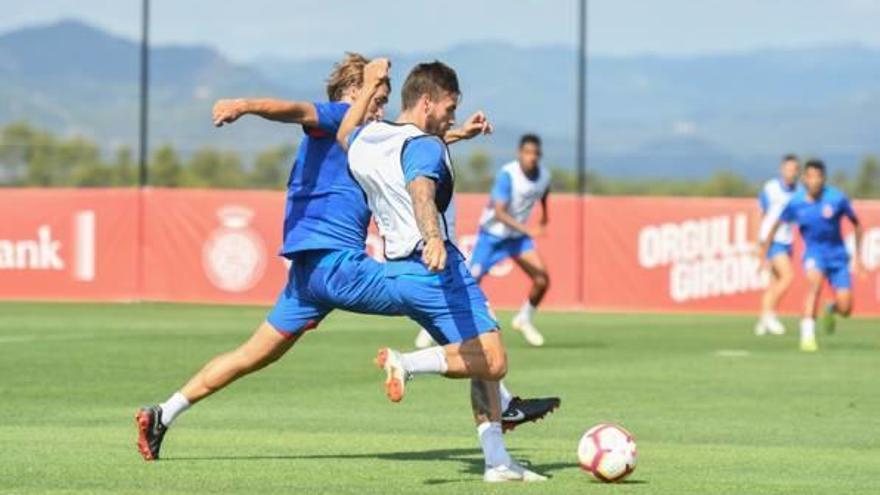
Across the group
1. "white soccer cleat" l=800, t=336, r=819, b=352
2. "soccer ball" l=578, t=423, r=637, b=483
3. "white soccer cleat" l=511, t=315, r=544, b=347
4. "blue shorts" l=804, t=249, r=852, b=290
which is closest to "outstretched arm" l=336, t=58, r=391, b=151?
"soccer ball" l=578, t=423, r=637, b=483

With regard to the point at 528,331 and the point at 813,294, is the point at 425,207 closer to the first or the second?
the point at 528,331

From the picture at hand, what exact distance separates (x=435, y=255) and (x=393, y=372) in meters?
0.66

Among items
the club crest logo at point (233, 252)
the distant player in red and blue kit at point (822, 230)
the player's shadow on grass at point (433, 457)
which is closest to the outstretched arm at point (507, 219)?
the distant player in red and blue kit at point (822, 230)

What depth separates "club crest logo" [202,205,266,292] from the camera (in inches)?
1458

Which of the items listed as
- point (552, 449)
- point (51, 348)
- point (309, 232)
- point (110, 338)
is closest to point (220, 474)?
point (309, 232)

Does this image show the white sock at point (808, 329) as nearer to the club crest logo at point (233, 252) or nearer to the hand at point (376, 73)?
the club crest logo at point (233, 252)

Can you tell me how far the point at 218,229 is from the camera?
37.3 m

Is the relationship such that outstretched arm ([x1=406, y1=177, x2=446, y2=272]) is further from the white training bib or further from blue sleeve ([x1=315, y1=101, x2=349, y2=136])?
blue sleeve ([x1=315, y1=101, x2=349, y2=136])

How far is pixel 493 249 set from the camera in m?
26.7

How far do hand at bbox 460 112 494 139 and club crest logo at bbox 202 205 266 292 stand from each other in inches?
897

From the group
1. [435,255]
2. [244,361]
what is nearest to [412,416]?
[244,361]

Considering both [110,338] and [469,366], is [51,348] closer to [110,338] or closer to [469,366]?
[110,338]

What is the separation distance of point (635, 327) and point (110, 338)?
7.71 meters

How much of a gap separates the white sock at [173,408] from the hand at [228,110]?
6.15ft
